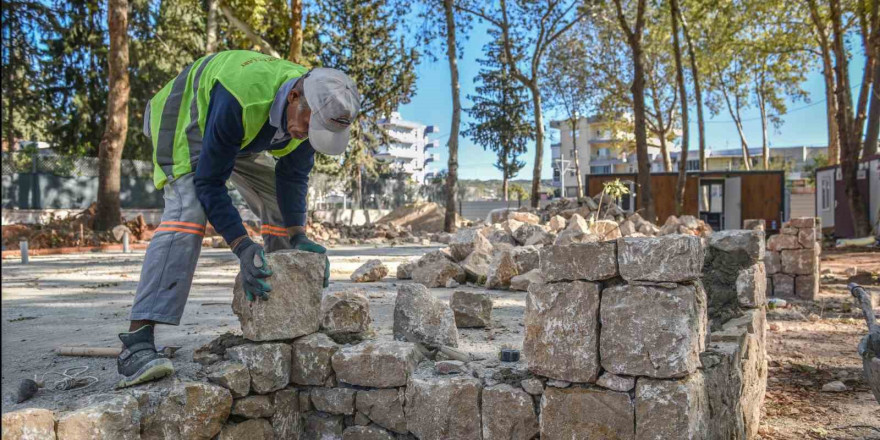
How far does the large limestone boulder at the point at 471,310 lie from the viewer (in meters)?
4.13

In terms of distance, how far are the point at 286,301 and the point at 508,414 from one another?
1.26 m

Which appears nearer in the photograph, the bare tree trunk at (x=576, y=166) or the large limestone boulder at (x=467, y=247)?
the large limestone boulder at (x=467, y=247)

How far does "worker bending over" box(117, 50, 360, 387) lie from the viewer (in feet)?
9.50

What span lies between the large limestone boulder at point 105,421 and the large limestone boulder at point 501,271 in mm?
3995

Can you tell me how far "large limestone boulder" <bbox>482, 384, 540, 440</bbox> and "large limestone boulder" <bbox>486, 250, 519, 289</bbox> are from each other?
10.6 ft

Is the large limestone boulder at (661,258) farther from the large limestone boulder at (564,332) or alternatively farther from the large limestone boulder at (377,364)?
the large limestone boulder at (377,364)

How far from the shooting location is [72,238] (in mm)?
12125

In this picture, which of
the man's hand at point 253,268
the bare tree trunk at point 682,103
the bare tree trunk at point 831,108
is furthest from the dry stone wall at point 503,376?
the bare tree trunk at point 831,108

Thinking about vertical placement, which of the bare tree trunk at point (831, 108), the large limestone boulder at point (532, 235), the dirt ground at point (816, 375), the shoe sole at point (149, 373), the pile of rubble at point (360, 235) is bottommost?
the dirt ground at point (816, 375)

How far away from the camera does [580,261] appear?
2760 mm

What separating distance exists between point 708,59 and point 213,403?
899 inches

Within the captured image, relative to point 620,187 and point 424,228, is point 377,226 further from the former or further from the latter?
point 620,187

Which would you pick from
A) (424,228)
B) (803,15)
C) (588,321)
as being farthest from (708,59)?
(588,321)

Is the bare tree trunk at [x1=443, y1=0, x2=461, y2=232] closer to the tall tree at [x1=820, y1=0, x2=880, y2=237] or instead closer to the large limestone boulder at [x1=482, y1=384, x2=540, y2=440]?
the tall tree at [x1=820, y1=0, x2=880, y2=237]
